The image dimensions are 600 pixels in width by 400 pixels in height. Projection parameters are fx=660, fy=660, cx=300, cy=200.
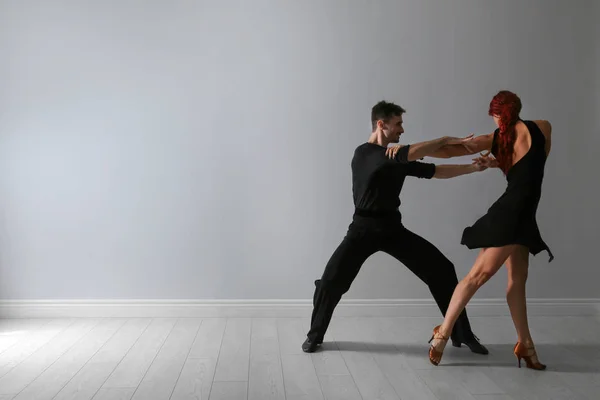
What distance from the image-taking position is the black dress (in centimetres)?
302

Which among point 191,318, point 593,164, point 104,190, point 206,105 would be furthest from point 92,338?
point 593,164

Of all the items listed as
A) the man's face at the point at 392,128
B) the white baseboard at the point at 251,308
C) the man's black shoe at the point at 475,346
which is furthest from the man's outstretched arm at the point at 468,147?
the white baseboard at the point at 251,308

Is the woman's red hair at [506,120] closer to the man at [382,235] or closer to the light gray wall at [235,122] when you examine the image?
the man at [382,235]

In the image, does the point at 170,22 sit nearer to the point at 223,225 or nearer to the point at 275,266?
the point at 223,225

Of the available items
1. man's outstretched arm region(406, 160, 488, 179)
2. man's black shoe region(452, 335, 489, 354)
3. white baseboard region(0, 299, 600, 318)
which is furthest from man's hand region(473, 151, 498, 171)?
white baseboard region(0, 299, 600, 318)

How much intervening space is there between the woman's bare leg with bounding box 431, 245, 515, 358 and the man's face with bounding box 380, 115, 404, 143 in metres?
0.76

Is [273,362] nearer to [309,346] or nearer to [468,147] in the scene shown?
[309,346]

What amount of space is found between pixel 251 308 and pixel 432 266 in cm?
139

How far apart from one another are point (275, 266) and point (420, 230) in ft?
3.25

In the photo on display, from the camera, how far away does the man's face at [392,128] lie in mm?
3434

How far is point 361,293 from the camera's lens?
4.37 meters

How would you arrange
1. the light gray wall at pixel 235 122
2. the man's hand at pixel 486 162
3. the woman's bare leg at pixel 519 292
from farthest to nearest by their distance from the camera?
the light gray wall at pixel 235 122
the man's hand at pixel 486 162
the woman's bare leg at pixel 519 292

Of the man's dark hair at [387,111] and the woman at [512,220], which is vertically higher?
the man's dark hair at [387,111]

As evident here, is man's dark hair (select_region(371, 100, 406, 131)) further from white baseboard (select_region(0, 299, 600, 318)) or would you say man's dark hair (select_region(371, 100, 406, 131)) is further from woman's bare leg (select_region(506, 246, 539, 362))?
white baseboard (select_region(0, 299, 600, 318))
